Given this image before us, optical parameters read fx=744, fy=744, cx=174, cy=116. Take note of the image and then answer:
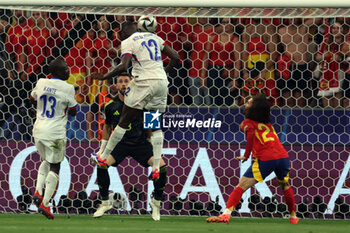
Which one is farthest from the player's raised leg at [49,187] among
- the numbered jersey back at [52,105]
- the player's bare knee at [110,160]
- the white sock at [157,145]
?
the white sock at [157,145]

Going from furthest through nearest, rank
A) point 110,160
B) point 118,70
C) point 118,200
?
point 118,200 < point 110,160 < point 118,70

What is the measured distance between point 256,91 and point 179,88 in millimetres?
876

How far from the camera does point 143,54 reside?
6.80 meters

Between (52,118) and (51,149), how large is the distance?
0.29 meters

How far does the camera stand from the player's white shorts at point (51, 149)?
6.84 m

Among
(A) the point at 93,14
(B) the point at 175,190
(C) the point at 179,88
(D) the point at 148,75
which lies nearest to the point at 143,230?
(D) the point at 148,75

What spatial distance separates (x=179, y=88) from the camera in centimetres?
850

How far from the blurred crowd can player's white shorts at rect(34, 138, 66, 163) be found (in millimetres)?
1517

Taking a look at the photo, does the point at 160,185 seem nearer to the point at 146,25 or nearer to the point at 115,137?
the point at 115,137

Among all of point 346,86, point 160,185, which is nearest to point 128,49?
point 160,185

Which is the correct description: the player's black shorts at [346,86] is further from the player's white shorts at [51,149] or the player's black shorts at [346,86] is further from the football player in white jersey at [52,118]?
the player's white shorts at [51,149]

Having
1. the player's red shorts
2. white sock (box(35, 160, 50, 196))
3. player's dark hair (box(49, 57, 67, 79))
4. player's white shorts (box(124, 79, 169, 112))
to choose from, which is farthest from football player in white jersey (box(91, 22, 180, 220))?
the player's red shorts
